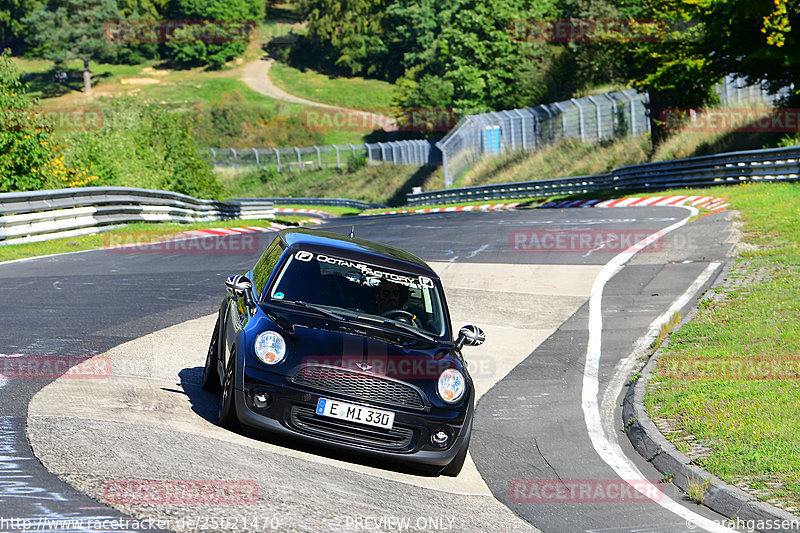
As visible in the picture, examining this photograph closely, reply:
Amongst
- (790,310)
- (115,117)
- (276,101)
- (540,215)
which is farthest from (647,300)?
(276,101)

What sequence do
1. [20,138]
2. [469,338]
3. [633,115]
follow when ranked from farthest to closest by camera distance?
[633,115] → [20,138] → [469,338]

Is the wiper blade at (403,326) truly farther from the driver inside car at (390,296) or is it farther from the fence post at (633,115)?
the fence post at (633,115)

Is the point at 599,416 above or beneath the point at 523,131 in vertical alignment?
above

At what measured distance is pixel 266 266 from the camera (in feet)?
28.5

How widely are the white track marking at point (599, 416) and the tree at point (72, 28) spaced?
110 metres

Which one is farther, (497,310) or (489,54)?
(489,54)

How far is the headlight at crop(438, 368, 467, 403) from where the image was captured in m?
7.36

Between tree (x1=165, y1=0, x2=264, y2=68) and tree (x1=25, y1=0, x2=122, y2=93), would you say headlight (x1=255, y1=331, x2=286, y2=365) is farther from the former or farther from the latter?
tree (x1=165, y1=0, x2=264, y2=68)

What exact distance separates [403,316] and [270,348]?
1.37m

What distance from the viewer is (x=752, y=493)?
6863 millimetres

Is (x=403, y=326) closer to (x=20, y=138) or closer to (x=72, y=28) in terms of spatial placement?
(x=20, y=138)

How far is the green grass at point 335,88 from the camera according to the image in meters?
119

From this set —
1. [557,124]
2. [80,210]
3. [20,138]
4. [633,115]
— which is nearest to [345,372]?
[80,210]

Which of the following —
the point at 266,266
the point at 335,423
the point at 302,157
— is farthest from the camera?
the point at 302,157
